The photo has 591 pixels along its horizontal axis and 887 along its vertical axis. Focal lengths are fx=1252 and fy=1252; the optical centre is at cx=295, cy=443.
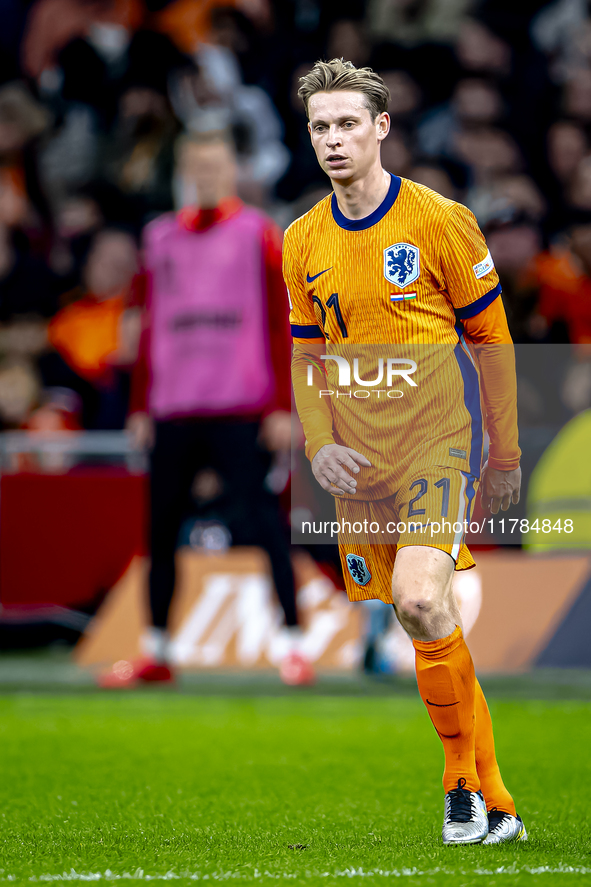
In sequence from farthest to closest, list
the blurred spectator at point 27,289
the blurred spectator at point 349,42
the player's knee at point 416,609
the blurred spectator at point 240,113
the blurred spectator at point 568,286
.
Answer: the blurred spectator at point 349,42 → the blurred spectator at point 240,113 → the blurred spectator at point 27,289 → the blurred spectator at point 568,286 → the player's knee at point 416,609

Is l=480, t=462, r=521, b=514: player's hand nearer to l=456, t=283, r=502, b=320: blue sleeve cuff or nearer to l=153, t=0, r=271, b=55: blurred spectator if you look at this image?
l=456, t=283, r=502, b=320: blue sleeve cuff

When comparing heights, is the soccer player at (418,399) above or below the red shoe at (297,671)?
above

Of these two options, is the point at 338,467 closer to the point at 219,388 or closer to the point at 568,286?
the point at 219,388

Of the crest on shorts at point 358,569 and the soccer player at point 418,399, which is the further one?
the crest on shorts at point 358,569

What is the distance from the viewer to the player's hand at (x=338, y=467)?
3195 millimetres

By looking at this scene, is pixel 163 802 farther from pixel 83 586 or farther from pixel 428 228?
pixel 83 586

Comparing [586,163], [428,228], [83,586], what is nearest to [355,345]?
[428,228]

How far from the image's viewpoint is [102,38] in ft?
37.4

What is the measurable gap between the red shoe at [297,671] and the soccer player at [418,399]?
2.92 metres

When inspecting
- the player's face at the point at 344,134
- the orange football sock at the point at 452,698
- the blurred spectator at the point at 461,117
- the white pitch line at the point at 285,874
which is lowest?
the white pitch line at the point at 285,874

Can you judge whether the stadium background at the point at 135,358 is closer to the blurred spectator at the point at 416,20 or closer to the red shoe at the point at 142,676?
the blurred spectator at the point at 416,20

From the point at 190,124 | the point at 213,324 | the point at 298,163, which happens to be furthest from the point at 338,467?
the point at 298,163

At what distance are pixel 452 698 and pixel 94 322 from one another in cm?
690

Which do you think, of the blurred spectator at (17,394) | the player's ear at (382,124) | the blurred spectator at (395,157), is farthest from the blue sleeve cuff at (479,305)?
the blurred spectator at (395,157)
